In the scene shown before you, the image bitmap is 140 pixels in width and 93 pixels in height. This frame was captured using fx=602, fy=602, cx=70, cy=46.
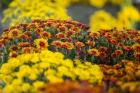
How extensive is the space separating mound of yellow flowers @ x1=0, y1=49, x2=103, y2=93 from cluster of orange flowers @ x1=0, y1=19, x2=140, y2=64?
0.38 m

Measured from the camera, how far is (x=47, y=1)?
10.2 m

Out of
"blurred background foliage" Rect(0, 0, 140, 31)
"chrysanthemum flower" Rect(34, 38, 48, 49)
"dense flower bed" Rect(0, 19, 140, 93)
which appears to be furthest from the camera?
"blurred background foliage" Rect(0, 0, 140, 31)

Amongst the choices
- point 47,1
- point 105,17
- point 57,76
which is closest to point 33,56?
point 57,76

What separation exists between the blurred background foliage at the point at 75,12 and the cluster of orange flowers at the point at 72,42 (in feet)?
5.70

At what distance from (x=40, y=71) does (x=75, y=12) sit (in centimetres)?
1148

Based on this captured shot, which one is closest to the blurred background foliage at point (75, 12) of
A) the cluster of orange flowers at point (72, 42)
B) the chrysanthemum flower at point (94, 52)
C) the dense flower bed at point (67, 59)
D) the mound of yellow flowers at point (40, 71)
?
the cluster of orange flowers at point (72, 42)

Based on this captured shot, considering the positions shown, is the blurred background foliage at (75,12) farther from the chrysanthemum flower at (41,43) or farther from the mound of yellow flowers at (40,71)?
the mound of yellow flowers at (40,71)

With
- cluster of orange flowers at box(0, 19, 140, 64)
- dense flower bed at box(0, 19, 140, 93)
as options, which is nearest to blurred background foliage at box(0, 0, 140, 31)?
cluster of orange flowers at box(0, 19, 140, 64)

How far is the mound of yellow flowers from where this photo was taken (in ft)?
19.1

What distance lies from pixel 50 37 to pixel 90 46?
0.50 meters

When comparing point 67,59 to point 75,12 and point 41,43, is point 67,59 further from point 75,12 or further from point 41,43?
point 75,12

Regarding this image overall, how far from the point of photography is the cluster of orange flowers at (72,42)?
6.90m

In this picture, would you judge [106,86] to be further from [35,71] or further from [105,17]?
[105,17]

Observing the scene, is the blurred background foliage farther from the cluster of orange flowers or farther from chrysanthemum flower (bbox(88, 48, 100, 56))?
chrysanthemum flower (bbox(88, 48, 100, 56))
